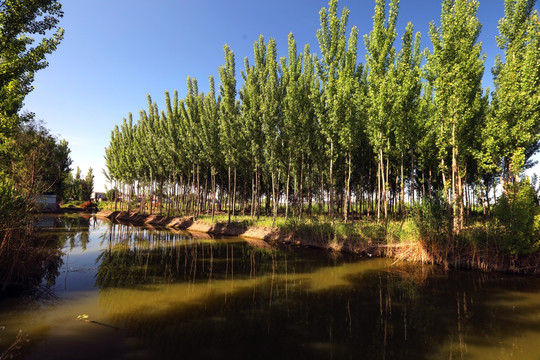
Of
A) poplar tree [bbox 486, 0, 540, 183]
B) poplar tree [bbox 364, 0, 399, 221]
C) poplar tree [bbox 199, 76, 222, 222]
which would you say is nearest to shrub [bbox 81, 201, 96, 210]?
poplar tree [bbox 199, 76, 222, 222]

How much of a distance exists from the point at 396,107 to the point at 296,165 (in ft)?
45.5

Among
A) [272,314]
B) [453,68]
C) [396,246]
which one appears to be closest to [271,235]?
[396,246]

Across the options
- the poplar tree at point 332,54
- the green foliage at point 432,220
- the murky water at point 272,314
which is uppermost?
the poplar tree at point 332,54

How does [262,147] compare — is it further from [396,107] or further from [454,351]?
[454,351]

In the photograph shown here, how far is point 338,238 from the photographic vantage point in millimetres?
18953

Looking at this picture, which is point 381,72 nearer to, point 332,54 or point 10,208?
point 332,54

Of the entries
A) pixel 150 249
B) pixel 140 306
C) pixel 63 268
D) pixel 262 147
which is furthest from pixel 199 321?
pixel 262 147

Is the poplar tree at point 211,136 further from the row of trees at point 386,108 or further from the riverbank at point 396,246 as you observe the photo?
the riverbank at point 396,246

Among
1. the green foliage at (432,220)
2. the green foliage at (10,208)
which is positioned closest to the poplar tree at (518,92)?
the green foliage at (432,220)

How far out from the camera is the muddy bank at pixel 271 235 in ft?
56.9

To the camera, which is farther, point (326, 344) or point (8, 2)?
point (8, 2)

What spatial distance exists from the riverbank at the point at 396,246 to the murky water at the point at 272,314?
123cm

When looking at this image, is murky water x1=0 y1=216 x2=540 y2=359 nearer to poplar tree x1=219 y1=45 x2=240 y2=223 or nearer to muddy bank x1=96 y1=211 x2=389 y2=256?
muddy bank x1=96 y1=211 x2=389 y2=256

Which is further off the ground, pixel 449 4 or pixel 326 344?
pixel 449 4
